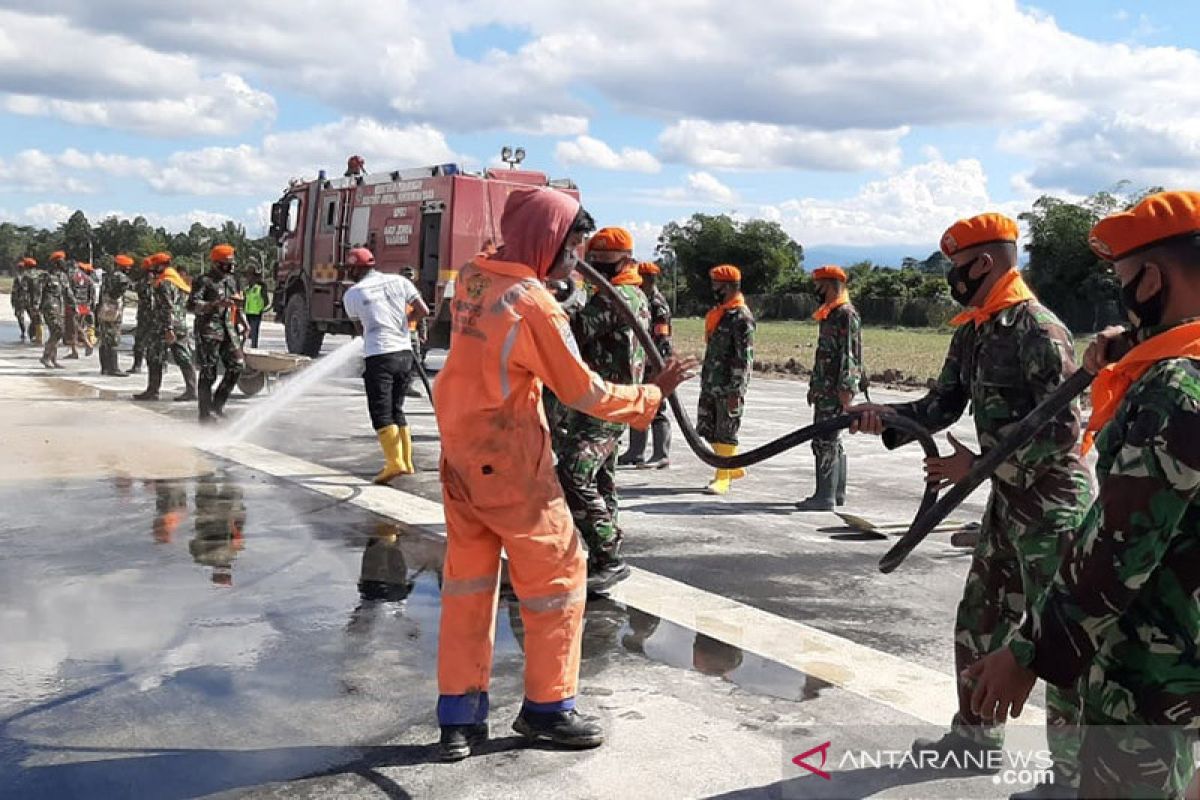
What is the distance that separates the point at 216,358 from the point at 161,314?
232cm

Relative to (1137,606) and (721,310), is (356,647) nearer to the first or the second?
(1137,606)

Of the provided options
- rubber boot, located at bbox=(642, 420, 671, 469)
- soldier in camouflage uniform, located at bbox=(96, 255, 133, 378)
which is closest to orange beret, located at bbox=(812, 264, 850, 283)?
rubber boot, located at bbox=(642, 420, 671, 469)

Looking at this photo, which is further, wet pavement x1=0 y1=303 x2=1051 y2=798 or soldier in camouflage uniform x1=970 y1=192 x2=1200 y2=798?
wet pavement x1=0 y1=303 x2=1051 y2=798

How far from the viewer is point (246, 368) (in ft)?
48.6

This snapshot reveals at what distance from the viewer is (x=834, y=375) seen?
27.6 feet

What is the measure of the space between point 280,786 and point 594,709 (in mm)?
1221

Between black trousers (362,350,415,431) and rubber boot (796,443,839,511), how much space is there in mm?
3279

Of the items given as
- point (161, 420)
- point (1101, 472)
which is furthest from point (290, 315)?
point (1101, 472)

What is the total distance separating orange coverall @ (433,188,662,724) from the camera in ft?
12.2

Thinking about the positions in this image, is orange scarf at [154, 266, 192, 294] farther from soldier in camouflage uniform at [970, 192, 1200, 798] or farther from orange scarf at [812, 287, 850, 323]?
soldier in camouflage uniform at [970, 192, 1200, 798]

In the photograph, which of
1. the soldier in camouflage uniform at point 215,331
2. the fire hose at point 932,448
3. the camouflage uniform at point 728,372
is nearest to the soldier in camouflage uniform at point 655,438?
the camouflage uniform at point 728,372

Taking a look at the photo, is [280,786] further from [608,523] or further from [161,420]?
[161,420]

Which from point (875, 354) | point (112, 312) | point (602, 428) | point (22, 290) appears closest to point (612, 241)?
point (602, 428)

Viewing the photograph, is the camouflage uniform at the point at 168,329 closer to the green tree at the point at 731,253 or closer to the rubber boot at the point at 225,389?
the rubber boot at the point at 225,389
